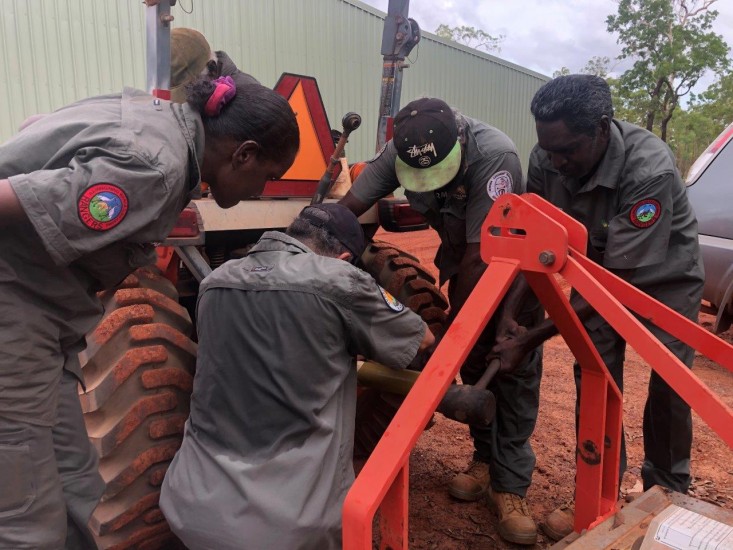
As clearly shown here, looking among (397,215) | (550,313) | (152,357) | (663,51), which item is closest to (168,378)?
(152,357)

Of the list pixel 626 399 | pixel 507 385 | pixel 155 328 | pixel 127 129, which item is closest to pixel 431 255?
pixel 626 399

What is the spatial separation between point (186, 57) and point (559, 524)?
247 cm

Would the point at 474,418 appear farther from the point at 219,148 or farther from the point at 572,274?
the point at 219,148

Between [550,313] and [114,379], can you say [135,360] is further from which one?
[550,313]

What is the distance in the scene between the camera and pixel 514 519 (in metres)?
2.62

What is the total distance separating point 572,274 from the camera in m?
1.45

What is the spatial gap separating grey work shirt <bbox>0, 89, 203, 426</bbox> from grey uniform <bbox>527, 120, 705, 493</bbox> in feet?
5.09

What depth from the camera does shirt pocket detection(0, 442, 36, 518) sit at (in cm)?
140

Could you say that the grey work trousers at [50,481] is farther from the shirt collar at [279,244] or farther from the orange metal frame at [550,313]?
the orange metal frame at [550,313]

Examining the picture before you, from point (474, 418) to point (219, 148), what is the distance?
97 cm

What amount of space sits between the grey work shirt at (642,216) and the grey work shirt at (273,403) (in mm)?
1017

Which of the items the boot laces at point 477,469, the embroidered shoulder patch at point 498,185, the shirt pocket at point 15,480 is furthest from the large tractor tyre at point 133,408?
the boot laces at point 477,469

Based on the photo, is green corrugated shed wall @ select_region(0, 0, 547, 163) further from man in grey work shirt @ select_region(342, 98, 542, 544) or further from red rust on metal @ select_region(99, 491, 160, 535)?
red rust on metal @ select_region(99, 491, 160, 535)

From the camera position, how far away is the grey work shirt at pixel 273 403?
1685 mm
